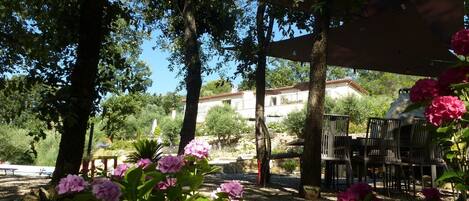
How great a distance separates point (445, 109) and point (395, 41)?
20.8 feet

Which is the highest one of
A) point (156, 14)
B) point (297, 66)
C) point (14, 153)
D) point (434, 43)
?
point (297, 66)

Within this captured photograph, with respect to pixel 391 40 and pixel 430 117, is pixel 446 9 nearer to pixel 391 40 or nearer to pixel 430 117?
pixel 391 40

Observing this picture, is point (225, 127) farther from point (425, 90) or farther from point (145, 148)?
point (425, 90)

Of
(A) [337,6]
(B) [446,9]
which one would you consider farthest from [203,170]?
(B) [446,9]

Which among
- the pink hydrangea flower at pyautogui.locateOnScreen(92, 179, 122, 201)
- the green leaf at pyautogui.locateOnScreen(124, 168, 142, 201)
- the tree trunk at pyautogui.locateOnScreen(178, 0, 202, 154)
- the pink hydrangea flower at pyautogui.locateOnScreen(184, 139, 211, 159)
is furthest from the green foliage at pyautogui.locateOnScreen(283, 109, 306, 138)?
the pink hydrangea flower at pyautogui.locateOnScreen(92, 179, 122, 201)

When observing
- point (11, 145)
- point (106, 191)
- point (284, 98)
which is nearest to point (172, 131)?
point (11, 145)

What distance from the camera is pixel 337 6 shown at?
232 inches

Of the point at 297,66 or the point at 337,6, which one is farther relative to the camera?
the point at 297,66

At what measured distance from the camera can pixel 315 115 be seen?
220 inches

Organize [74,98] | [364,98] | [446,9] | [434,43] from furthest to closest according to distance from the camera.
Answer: [364,98] < [434,43] < [446,9] < [74,98]

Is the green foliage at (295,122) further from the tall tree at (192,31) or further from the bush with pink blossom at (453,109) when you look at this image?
the bush with pink blossom at (453,109)

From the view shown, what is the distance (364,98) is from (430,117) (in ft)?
94.7

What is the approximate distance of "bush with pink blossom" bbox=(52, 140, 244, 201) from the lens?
1.80 meters

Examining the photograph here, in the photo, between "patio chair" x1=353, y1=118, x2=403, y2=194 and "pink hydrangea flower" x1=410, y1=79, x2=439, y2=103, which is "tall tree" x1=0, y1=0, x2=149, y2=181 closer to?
"pink hydrangea flower" x1=410, y1=79, x2=439, y2=103
